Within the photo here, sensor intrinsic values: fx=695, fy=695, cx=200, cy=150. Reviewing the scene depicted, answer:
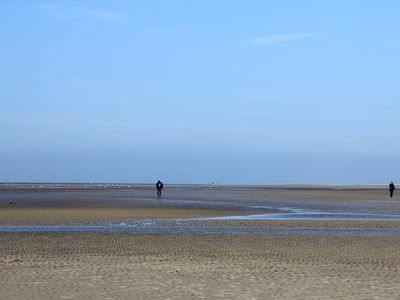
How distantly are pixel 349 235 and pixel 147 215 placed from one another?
46.0 ft

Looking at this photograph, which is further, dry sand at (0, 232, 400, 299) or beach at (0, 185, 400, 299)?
beach at (0, 185, 400, 299)

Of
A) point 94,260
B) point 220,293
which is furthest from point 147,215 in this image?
point 220,293

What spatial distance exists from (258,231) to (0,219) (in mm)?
13119

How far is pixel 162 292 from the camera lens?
13.4 m

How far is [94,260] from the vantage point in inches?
701

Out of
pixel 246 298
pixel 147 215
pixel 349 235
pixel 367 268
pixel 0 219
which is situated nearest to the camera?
pixel 246 298

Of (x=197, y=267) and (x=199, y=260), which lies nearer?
(x=197, y=267)

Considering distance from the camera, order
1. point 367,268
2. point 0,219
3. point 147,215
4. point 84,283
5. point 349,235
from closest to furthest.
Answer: point 84,283 < point 367,268 < point 349,235 < point 0,219 < point 147,215

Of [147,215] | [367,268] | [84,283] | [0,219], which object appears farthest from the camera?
[147,215]

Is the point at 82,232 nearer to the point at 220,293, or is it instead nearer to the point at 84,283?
the point at 84,283

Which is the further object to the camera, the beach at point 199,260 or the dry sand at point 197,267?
the beach at point 199,260

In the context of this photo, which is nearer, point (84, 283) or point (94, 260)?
point (84, 283)

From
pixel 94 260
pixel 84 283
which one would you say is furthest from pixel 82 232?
pixel 84 283

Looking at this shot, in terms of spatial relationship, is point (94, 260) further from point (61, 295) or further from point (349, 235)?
point (349, 235)
